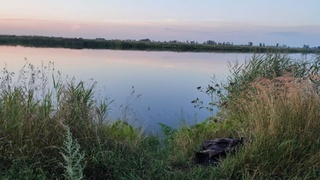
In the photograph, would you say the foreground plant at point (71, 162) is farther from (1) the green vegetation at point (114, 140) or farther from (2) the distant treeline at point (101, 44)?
(2) the distant treeline at point (101, 44)

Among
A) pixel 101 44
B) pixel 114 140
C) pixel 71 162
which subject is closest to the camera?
pixel 71 162

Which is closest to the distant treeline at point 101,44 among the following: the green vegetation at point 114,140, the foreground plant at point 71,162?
the green vegetation at point 114,140

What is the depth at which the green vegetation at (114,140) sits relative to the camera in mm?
3873

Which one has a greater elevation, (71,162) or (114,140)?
(71,162)

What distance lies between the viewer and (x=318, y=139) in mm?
4184

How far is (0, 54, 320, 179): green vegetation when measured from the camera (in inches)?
152

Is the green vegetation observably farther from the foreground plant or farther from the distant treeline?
the distant treeline

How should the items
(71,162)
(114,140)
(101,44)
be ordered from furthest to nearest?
(101,44) → (114,140) → (71,162)

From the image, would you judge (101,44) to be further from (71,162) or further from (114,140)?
(71,162)

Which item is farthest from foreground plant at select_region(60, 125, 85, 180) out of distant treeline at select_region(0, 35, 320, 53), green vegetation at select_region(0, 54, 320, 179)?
distant treeline at select_region(0, 35, 320, 53)

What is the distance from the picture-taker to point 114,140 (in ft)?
14.4

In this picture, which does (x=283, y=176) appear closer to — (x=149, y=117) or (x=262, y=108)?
(x=262, y=108)

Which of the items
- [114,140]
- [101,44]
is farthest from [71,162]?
[101,44]

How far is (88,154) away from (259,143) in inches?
81.8
